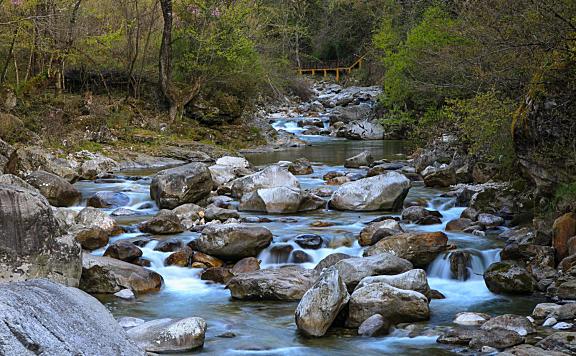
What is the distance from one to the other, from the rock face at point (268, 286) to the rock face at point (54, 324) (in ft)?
17.6

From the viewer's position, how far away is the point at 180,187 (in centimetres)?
1477

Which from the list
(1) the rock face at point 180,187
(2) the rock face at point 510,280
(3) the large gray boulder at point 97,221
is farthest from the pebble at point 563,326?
(1) the rock face at point 180,187

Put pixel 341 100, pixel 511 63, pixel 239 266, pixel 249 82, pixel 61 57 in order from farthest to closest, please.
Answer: pixel 341 100 < pixel 249 82 < pixel 61 57 < pixel 511 63 < pixel 239 266

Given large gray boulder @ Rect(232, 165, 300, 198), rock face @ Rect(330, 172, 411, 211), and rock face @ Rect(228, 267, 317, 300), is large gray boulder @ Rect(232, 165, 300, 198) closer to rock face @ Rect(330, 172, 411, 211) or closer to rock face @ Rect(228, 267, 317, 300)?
rock face @ Rect(330, 172, 411, 211)

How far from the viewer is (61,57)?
2384 centimetres

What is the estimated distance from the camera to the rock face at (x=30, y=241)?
824 centimetres

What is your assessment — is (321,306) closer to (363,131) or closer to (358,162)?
(358,162)

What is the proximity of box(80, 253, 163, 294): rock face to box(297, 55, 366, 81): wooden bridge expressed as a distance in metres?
44.7

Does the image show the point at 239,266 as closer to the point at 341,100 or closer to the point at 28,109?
the point at 28,109

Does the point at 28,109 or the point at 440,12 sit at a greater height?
the point at 440,12

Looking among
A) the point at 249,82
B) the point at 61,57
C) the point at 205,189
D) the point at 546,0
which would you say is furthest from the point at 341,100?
the point at 546,0

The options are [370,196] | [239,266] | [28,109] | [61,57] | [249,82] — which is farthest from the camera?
[249,82]

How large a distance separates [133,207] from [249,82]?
14466 mm

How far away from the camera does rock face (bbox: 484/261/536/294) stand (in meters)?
9.14
